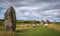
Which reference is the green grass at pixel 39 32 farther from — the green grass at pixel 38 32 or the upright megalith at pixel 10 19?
the upright megalith at pixel 10 19

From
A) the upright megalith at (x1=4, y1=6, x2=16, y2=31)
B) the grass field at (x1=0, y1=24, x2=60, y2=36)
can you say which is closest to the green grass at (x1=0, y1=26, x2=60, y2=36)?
the grass field at (x1=0, y1=24, x2=60, y2=36)

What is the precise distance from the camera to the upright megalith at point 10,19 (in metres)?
5.38

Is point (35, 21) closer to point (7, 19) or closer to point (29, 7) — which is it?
point (29, 7)

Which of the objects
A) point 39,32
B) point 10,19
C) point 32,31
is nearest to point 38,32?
point 39,32

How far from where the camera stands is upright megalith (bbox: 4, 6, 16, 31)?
212 inches

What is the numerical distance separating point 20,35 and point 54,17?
1.04 meters

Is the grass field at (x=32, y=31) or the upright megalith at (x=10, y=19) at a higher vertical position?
the upright megalith at (x=10, y=19)

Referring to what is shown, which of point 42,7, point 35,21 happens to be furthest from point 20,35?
point 42,7

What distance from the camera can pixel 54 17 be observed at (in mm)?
5375

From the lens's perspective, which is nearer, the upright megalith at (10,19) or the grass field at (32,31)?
the grass field at (32,31)

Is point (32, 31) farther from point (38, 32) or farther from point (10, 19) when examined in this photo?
point (10, 19)

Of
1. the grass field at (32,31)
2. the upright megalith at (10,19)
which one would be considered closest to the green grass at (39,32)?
the grass field at (32,31)

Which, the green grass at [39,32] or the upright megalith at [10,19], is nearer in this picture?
the green grass at [39,32]

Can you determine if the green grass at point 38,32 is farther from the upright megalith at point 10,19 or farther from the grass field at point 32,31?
the upright megalith at point 10,19
